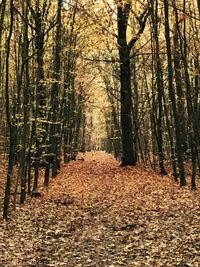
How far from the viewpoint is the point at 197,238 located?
824 centimetres

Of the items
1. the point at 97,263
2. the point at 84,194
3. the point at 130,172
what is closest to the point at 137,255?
the point at 97,263

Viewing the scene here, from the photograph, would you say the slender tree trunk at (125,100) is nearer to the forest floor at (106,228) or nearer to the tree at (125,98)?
the tree at (125,98)

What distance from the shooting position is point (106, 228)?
9.88 meters

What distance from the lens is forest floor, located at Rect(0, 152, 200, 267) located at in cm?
754

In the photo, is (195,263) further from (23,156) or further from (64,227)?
(23,156)

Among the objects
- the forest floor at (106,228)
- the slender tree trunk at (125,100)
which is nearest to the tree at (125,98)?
the slender tree trunk at (125,100)

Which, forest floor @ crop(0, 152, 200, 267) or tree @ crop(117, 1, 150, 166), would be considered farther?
tree @ crop(117, 1, 150, 166)

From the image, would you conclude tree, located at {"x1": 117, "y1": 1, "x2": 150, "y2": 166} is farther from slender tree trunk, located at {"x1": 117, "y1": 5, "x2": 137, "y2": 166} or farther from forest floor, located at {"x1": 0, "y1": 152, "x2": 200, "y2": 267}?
forest floor, located at {"x1": 0, "y1": 152, "x2": 200, "y2": 267}

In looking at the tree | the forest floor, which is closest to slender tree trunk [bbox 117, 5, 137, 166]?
the tree

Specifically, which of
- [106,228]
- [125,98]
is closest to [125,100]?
[125,98]

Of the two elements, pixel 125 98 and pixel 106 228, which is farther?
pixel 125 98

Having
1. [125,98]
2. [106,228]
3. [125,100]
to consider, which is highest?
[125,98]

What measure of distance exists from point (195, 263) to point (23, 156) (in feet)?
25.4

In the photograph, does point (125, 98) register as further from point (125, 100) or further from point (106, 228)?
point (106, 228)
